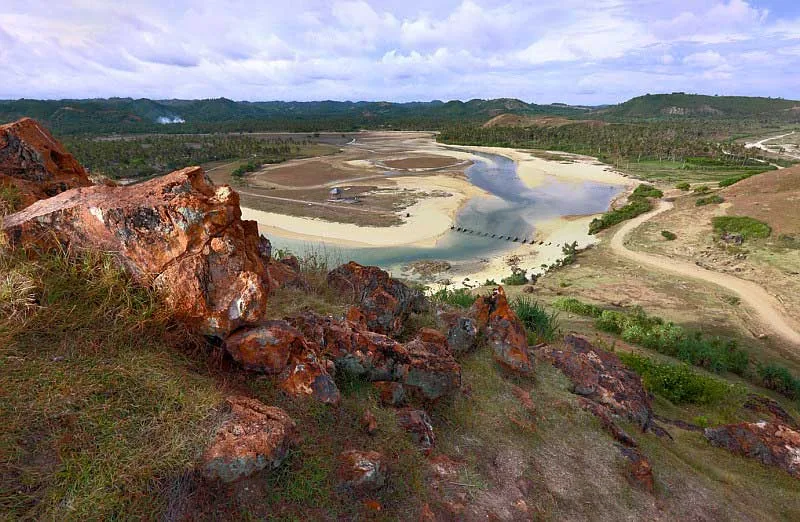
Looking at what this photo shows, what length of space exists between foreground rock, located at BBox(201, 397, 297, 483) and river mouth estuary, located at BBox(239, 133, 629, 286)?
13736 millimetres

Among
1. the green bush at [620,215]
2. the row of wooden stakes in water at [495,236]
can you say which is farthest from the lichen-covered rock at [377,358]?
the green bush at [620,215]

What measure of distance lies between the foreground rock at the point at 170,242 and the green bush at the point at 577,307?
17.2 m

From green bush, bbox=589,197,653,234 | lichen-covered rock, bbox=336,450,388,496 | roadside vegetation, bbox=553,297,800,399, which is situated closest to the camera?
lichen-covered rock, bbox=336,450,388,496

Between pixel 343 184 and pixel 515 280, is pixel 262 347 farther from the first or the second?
pixel 343 184

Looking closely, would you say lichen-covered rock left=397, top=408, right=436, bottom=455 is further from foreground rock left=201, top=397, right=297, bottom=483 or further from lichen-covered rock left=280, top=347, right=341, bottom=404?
foreground rock left=201, top=397, right=297, bottom=483

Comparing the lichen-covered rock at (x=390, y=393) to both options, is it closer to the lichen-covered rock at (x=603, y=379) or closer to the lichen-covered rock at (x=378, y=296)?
the lichen-covered rock at (x=378, y=296)

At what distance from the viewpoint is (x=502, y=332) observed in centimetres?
944

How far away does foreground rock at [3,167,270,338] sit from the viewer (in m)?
5.02

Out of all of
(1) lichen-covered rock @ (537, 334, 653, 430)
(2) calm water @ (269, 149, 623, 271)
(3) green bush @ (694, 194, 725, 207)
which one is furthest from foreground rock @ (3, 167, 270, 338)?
(3) green bush @ (694, 194, 725, 207)

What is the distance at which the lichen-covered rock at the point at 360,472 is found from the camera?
180 inches

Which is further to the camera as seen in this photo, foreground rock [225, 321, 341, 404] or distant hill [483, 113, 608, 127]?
distant hill [483, 113, 608, 127]

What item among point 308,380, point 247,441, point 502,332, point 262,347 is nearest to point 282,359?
point 262,347

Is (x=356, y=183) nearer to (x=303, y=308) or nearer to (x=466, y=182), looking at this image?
(x=466, y=182)

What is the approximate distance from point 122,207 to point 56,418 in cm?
249
